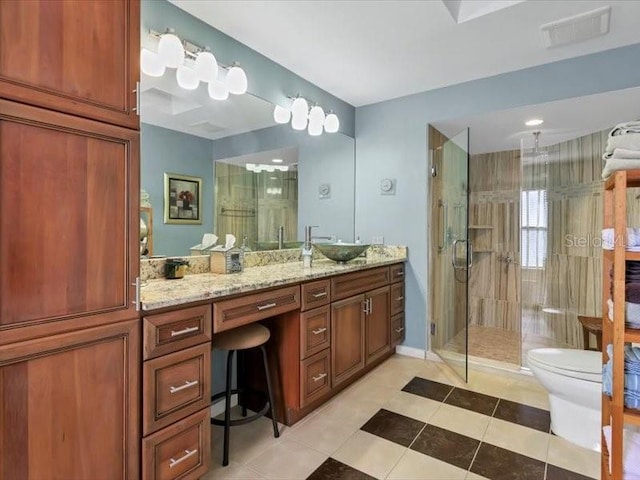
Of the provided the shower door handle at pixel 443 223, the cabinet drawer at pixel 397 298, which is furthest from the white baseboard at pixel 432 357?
the shower door handle at pixel 443 223

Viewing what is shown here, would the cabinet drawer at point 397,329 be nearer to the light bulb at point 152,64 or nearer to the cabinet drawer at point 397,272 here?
the cabinet drawer at point 397,272

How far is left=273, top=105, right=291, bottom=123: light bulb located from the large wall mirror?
0.04 m

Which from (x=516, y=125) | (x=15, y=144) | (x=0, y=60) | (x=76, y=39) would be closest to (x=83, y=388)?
(x=15, y=144)

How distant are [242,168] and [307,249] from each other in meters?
0.78

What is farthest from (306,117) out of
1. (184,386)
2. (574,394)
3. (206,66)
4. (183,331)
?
(574,394)

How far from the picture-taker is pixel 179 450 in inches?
54.4

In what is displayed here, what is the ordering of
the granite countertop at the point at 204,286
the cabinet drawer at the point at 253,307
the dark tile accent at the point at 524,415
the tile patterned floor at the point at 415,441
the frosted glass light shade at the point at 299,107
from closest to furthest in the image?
the granite countertop at the point at 204,286, the cabinet drawer at the point at 253,307, the tile patterned floor at the point at 415,441, the dark tile accent at the point at 524,415, the frosted glass light shade at the point at 299,107

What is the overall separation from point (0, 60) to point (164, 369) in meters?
1.07

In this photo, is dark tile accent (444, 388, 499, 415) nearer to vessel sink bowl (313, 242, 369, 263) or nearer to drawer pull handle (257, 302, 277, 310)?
vessel sink bowl (313, 242, 369, 263)

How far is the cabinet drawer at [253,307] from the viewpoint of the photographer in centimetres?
154

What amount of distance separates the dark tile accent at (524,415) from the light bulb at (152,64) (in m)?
2.77

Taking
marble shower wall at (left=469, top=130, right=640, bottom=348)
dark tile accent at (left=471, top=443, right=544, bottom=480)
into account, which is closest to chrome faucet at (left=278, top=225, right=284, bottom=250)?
dark tile accent at (left=471, top=443, right=544, bottom=480)

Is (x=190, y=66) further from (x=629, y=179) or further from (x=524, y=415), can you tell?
(x=524, y=415)

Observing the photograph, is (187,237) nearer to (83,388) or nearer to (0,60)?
(83,388)
